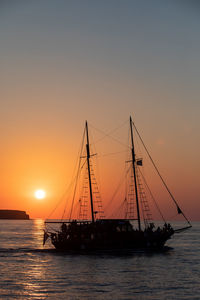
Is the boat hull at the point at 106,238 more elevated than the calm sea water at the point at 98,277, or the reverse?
the boat hull at the point at 106,238

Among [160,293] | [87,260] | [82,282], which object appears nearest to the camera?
[160,293]

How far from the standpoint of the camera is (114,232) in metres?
74.5

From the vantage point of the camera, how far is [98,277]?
157ft

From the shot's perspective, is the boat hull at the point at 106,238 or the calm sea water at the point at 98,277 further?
the boat hull at the point at 106,238

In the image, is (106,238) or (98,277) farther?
(106,238)

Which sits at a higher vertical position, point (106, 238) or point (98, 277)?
point (106, 238)

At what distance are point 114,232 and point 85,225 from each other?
19.2 feet

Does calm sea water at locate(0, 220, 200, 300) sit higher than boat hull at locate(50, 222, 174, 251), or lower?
lower

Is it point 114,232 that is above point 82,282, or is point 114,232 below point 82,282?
above

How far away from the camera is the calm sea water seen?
38312 mm

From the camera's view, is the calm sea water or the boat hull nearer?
the calm sea water

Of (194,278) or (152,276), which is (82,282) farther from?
(194,278)

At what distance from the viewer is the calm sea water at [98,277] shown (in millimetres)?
38312

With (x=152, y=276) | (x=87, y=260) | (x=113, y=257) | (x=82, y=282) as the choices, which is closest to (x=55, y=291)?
(x=82, y=282)
